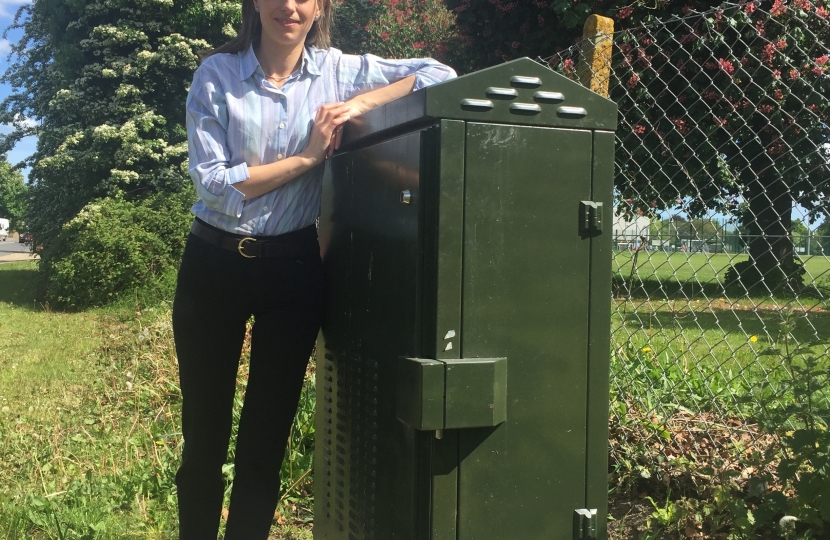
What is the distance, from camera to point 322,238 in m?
2.26

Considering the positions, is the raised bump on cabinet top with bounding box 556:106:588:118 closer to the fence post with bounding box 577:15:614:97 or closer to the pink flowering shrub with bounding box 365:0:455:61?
the fence post with bounding box 577:15:614:97

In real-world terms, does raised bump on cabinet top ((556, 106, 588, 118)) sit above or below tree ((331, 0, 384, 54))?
below

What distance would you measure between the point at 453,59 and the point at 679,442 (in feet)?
27.8

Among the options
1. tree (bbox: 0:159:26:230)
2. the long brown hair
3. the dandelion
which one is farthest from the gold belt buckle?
tree (bbox: 0:159:26:230)

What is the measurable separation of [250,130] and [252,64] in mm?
207

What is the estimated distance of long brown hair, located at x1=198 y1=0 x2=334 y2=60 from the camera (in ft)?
7.13

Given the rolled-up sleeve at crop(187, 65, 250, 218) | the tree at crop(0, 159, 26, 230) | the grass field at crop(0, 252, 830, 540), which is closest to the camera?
the rolled-up sleeve at crop(187, 65, 250, 218)

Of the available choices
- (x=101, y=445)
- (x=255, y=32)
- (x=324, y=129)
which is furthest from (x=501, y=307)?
(x=101, y=445)

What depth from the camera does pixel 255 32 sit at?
86.7 inches

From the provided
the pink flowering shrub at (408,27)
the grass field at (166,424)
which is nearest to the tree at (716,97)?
the grass field at (166,424)

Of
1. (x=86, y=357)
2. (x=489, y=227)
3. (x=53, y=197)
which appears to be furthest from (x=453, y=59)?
(x=489, y=227)

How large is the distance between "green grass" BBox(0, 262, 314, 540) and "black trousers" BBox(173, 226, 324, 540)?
1.05m

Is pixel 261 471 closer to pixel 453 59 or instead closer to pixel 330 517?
pixel 330 517

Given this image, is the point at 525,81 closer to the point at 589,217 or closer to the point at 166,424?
the point at 589,217
